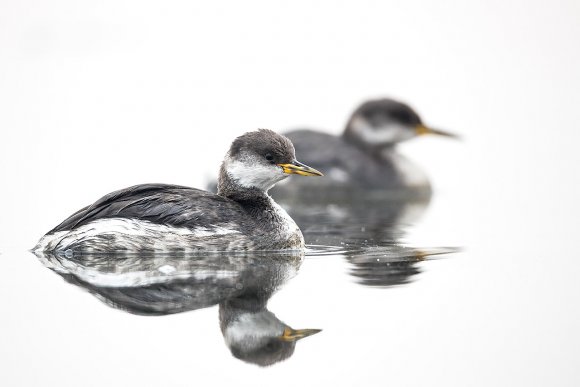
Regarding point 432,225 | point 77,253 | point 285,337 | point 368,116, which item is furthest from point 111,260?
point 368,116

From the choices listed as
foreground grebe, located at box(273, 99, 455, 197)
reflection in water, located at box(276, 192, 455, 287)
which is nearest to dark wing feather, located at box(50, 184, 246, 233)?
reflection in water, located at box(276, 192, 455, 287)

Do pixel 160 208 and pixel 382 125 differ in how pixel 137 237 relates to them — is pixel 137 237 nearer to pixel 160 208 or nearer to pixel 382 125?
pixel 160 208

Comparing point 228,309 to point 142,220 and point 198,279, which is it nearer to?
point 198,279

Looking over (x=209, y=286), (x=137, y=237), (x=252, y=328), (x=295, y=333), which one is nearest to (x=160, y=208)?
(x=137, y=237)

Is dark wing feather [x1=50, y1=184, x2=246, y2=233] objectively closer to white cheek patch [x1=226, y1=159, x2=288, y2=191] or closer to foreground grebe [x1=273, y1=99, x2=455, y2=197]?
white cheek patch [x1=226, y1=159, x2=288, y2=191]

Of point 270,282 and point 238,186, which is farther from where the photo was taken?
point 238,186

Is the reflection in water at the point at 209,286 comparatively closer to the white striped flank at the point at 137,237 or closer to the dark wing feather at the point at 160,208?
the white striped flank at the point at 137,237

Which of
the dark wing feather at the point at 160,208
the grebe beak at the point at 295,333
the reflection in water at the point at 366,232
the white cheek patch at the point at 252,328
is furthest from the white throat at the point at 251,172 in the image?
the grebe beak at the point at 295,333
